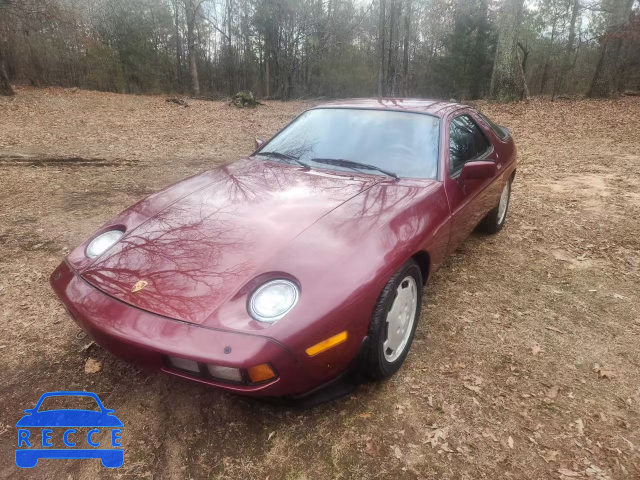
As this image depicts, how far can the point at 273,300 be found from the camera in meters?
1.77

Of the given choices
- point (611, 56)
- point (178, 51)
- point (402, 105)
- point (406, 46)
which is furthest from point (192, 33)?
point (402, 105)

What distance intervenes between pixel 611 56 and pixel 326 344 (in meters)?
18.0

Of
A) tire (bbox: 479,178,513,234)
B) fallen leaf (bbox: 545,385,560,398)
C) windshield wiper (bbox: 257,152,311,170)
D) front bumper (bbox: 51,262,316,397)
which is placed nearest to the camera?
front bumper (bbox: 51,262,316,397)

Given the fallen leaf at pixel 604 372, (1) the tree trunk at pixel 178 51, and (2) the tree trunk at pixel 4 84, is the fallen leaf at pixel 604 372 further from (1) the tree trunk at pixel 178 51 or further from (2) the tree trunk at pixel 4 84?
(1) the tree trunk at pixel 178 51

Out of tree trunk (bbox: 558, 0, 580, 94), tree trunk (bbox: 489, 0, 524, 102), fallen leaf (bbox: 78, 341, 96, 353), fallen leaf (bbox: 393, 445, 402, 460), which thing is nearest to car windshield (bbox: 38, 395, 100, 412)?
fallen leaf (bbox: 78, 341, 96, 353)

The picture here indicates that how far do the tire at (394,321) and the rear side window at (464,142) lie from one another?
977mm

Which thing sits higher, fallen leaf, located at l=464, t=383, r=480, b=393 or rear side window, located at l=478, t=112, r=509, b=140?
rear side window, located at l=478, t=112, r=509, b=140

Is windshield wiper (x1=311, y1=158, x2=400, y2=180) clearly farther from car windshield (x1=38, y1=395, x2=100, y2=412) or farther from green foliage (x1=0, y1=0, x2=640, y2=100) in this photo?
green foliage (x1=0, y1=0, x2=640, y2=100)

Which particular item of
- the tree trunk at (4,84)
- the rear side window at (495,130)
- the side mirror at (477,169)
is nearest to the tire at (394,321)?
the side mirror at (477,169)

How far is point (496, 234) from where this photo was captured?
4.36 m

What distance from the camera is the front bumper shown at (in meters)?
1.61

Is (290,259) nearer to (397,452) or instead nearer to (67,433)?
(397,452)

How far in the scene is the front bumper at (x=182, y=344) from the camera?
1612mm

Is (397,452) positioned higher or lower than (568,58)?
lower
